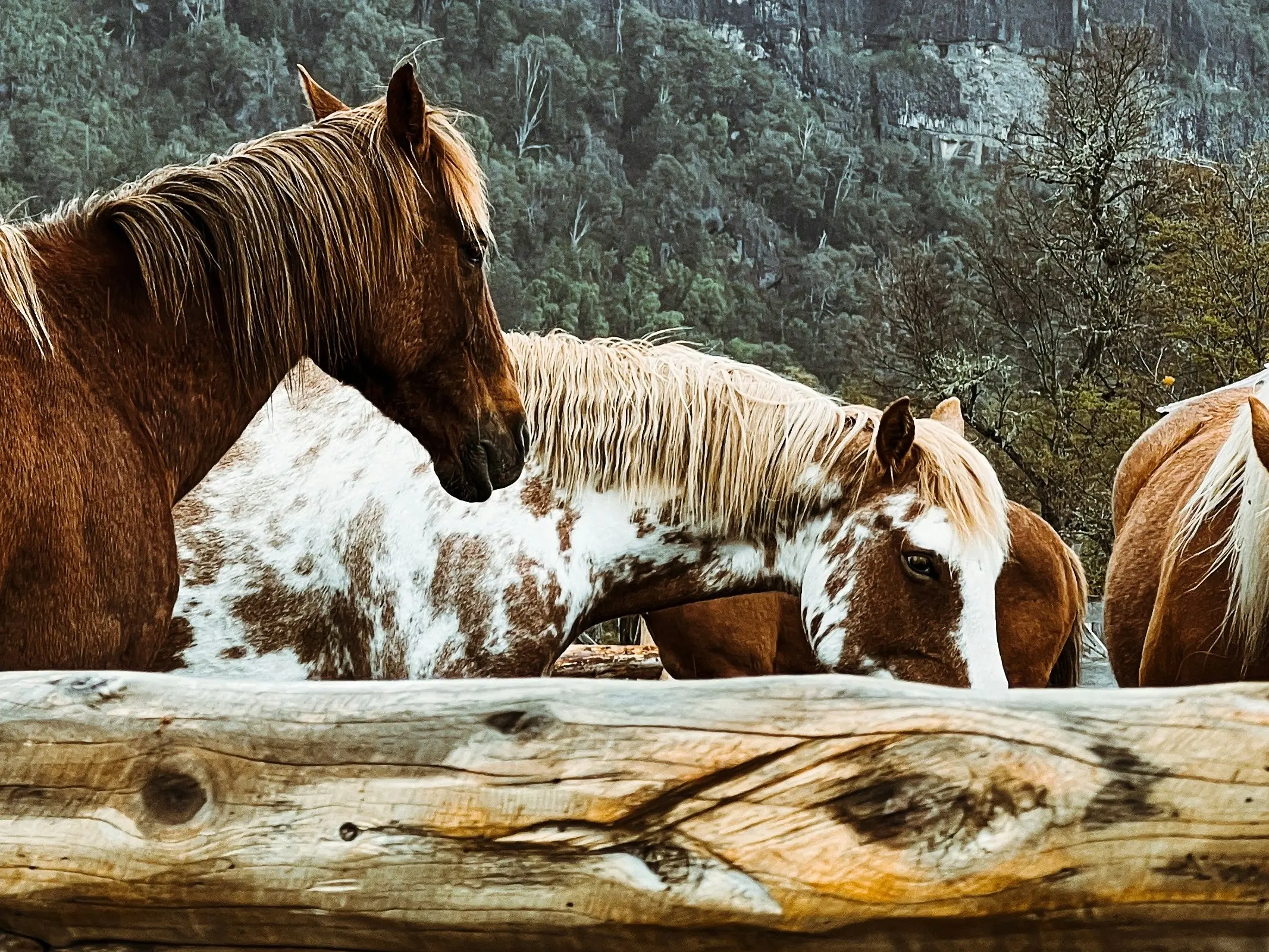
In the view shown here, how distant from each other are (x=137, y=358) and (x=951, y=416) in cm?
271

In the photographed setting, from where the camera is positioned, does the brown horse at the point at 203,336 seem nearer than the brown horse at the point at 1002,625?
Yes

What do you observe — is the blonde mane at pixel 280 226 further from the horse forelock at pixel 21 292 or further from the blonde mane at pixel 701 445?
the blonde mane at pixel 701 445

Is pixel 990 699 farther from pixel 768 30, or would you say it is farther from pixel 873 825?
pixel 768 30

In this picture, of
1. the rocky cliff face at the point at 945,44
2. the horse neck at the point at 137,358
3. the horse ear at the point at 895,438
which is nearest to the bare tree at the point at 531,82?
the rocky cliff face at the point at 945,44

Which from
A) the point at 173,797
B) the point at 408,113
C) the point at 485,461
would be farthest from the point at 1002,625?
the point at 173,797

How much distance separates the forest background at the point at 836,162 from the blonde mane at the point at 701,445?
39.8ft

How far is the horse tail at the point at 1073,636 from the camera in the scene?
4.24 m

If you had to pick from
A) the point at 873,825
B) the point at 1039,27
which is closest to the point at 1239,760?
the point at 873,825

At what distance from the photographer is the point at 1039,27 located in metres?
67.7

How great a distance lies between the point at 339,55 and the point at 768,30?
2412 cm

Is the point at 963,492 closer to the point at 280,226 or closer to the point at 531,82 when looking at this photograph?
the point at 280,226

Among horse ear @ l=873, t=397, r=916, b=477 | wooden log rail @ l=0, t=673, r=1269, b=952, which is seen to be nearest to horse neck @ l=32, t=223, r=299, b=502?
wooden log rail @ l=0, t=673, r=1269, b=952

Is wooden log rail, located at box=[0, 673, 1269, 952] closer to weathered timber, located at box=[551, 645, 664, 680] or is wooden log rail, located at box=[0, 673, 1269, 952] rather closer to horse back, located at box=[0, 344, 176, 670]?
horse back, located at box=[0, 344, 176, 670]

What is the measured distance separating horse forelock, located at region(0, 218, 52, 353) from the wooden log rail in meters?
0.79
